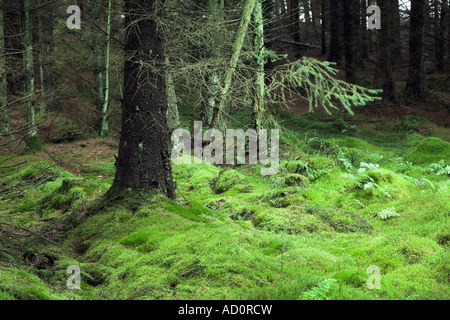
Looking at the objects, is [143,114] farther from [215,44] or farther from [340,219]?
[340,219]

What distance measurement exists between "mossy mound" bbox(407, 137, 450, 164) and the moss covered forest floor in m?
0.25

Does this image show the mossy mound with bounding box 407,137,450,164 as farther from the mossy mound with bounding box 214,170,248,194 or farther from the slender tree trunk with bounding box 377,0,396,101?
the slender tree trunk with bounding box 377,0,396,101

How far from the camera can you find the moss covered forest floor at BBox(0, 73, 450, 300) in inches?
134

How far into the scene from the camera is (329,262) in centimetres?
402

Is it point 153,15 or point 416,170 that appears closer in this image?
point 153,15

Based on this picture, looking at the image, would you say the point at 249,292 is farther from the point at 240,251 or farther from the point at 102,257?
the point at 102,257

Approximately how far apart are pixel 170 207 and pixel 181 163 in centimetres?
492

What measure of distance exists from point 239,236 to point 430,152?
27.6ft

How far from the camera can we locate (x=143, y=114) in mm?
5941

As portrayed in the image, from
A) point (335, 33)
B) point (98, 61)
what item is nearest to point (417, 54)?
point (335, 33)

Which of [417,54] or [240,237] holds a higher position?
[417,54]

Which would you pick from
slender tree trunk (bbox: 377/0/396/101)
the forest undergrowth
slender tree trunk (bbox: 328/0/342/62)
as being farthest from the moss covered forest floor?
slender tree trunk (bbox: 328/0/342/62)

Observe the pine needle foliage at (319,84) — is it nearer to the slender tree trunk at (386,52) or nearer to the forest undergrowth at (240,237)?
the forest undergrowth at (240,237)
